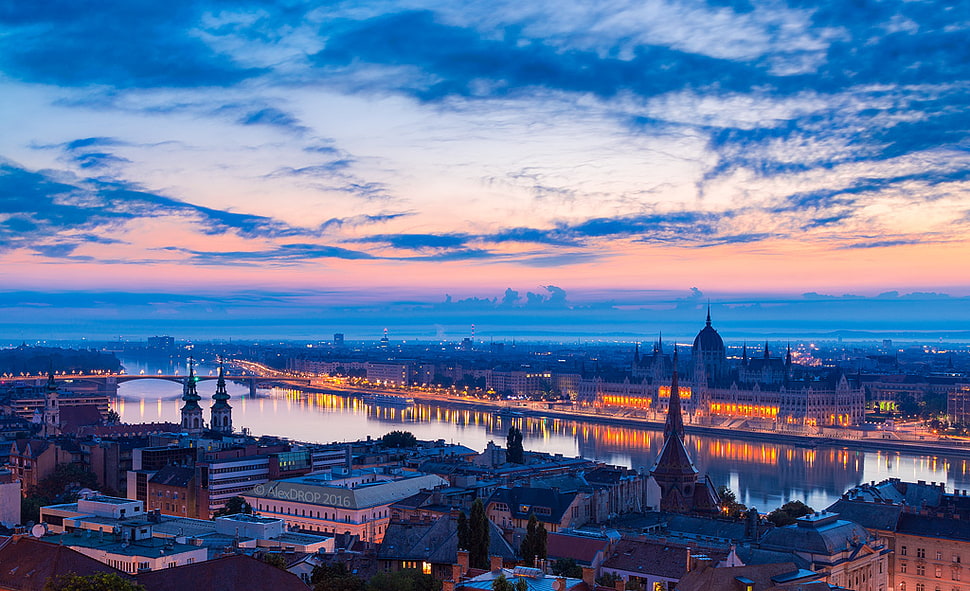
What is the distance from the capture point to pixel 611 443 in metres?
60.8

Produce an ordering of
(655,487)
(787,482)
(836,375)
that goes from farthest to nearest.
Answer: (836,375) < (787,482) < (655,487)

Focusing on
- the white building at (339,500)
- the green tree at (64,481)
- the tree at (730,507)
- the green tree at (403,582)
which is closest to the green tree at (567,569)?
the green tree at (403,582)

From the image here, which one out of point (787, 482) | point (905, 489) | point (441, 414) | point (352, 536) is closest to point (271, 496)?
point (352, 536)

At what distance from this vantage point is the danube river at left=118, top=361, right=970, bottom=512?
43906 millimetres

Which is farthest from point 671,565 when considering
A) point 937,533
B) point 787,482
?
point 787,482

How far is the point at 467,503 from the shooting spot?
90.0ft

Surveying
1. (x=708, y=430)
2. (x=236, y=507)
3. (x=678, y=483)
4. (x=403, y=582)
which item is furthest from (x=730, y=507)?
(x=708, y=430)

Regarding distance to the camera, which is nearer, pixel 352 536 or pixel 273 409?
pixel 352 536

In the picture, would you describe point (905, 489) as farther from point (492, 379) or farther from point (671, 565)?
point (492, 379)

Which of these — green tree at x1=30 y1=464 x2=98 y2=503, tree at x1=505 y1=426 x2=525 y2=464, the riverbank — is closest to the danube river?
the riverbank

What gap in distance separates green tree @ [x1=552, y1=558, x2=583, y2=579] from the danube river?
18.2 metres

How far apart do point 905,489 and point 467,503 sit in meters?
11.8

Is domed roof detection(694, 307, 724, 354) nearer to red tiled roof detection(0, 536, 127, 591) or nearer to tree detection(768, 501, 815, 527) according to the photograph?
tree detection(768, 501, 815, 527)

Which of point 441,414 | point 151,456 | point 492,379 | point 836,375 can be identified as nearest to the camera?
point 151,456
